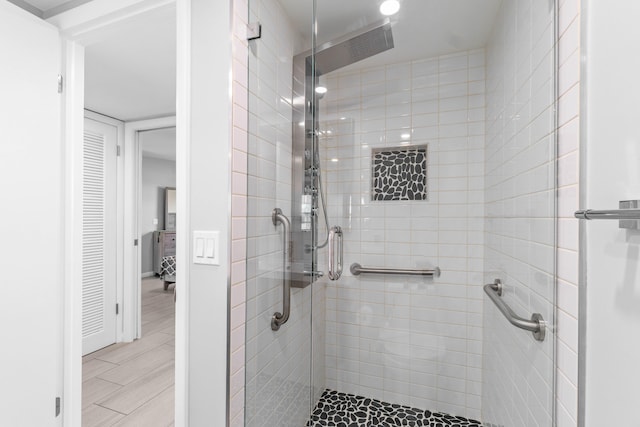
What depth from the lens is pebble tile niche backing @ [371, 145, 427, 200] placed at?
59.8 inches

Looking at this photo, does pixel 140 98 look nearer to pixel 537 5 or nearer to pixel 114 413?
pixel 114 413

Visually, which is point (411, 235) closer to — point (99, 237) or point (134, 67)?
point (134, 67)

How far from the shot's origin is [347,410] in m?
1.60

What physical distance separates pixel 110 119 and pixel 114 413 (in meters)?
2.83

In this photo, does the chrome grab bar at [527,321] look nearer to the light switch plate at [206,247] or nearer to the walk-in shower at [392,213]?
the walk-in shower at [392,213]

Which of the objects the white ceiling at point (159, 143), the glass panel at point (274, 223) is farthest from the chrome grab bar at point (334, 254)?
the white ceiling at point (159, 143)

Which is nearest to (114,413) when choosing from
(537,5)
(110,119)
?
(110,119)

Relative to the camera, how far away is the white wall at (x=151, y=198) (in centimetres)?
642

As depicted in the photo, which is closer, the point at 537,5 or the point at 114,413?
the point at 537,5

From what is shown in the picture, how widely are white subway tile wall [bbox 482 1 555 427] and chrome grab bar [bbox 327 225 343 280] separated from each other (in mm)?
730

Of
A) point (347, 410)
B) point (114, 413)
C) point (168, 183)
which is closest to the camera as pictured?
point (347, 410)

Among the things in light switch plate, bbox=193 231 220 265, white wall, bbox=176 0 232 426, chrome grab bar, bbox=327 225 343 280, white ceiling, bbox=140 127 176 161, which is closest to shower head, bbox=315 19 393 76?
white wall, bbox=176 0 232 426

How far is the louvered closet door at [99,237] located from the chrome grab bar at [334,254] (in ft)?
9.00

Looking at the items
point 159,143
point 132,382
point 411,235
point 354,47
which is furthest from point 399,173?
point 159,143
